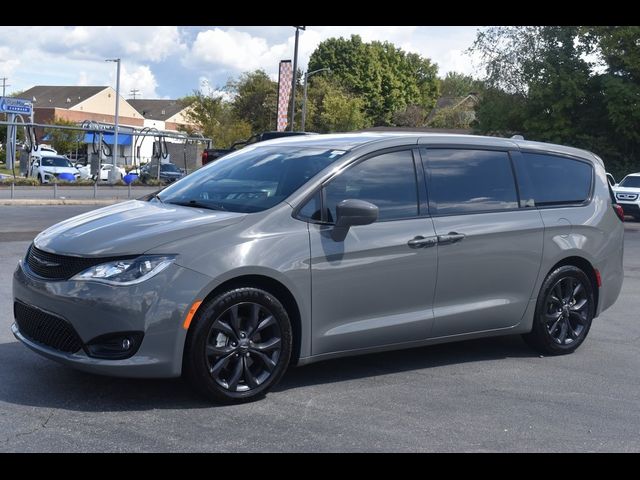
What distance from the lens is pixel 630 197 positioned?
2786 cm

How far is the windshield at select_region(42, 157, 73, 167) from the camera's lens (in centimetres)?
4375

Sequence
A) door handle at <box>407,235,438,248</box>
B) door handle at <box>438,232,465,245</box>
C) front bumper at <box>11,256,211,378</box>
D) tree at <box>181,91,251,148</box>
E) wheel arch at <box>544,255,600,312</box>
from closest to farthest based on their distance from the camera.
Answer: front bumper at <box>11,256,211,378</box> → door handle at <box>407,235,438,248</box> → door handle at <box>438,232,465,245</box> → wheel arch at <box>544,255,600,312</box> → tree at <box>181,91,251,148</box>

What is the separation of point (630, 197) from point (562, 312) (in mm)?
22298

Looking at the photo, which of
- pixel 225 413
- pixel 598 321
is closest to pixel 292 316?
pixel 225 413

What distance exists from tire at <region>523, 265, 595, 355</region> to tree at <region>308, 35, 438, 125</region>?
7825cm

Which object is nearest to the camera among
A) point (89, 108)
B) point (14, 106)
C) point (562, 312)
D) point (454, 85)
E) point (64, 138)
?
point (562, 312)

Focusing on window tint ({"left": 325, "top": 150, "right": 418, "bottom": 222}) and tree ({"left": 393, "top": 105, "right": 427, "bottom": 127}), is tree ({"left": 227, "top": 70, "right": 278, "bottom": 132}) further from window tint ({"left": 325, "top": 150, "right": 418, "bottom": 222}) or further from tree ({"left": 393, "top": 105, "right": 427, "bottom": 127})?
window tint ({"left": 325, "top": 150, "right": 418, "bottom": 222})

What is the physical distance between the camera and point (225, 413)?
5.14m

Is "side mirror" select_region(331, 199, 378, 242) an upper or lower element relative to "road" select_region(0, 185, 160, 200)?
upper

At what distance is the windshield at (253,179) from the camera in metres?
5.80

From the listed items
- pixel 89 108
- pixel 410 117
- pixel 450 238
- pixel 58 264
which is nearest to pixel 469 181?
pixel 450 238

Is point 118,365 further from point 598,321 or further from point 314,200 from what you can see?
point 598,321

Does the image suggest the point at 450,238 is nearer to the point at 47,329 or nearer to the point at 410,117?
the point at 47,329

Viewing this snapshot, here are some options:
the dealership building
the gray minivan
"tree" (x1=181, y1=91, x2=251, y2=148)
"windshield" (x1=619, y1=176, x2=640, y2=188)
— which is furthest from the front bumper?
the dealership building
